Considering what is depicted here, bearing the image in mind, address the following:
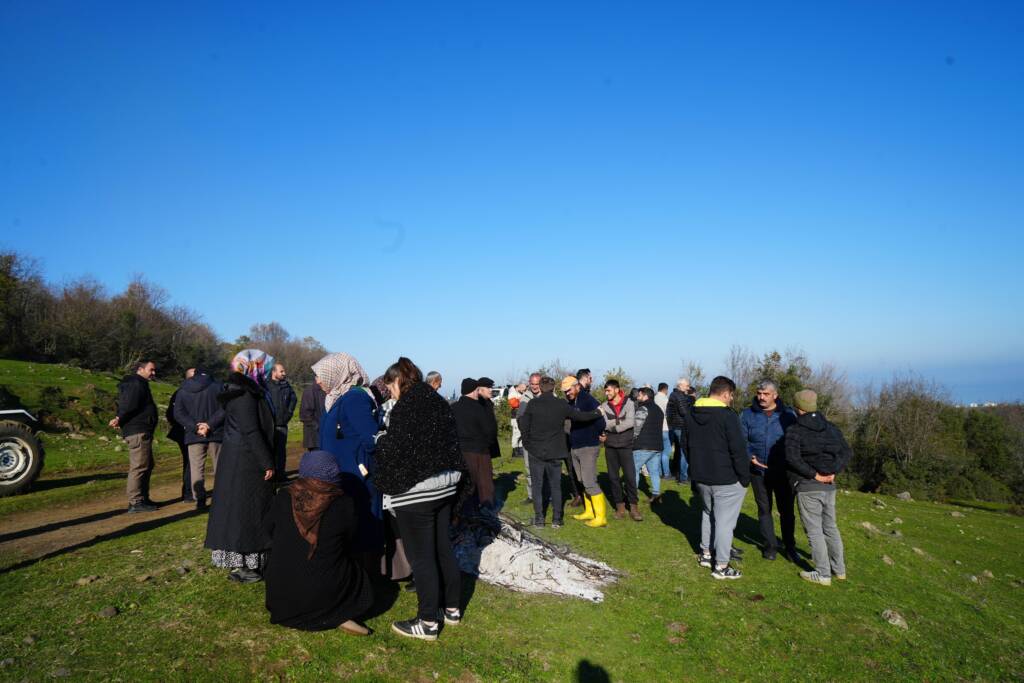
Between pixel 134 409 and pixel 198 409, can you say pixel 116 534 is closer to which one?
Result: pixel 134 409

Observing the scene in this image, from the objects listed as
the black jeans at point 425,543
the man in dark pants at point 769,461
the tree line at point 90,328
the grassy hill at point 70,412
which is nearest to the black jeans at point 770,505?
the man in dark pants at point 769,461

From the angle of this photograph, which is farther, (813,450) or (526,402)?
(526,402)

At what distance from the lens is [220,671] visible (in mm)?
4145

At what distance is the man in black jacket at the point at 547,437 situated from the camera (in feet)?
28.8

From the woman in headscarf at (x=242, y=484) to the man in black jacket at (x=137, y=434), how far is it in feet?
13.7

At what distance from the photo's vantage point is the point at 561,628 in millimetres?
5676

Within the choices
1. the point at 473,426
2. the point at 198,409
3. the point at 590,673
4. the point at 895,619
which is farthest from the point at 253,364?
the point at 895,619

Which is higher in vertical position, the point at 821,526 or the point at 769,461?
the point at 769,461

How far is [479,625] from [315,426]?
5.40 meters

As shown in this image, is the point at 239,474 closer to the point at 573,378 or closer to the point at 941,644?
the point at 573,378

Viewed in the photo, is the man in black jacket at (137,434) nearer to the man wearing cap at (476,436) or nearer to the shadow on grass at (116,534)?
the shadow on grass at (116,534)

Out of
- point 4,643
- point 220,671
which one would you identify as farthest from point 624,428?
point 4,643

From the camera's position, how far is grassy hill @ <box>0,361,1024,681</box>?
4.40m

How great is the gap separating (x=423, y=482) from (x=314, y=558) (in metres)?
1.03
